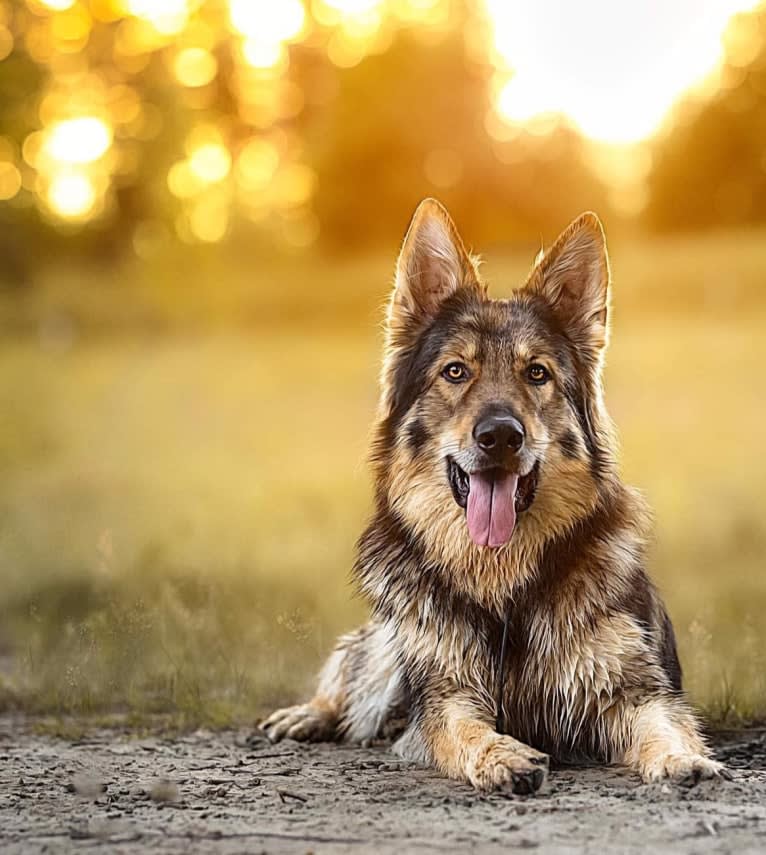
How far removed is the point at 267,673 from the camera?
22.5 ft

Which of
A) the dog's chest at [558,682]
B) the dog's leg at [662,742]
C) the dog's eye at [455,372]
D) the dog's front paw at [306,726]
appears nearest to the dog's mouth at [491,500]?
the dog's eye at [455,372]

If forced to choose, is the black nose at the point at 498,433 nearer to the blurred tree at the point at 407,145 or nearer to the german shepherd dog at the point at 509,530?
the german shepherd dog at the point at 509,530

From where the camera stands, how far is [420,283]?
5297mm

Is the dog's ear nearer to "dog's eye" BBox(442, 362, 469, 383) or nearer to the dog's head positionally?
the dog's head

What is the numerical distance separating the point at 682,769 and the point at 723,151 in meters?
20.6

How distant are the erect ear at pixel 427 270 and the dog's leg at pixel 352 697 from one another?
140 centimetres

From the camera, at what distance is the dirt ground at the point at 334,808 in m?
3.67

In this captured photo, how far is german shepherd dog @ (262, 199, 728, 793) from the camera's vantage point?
15.8 feet

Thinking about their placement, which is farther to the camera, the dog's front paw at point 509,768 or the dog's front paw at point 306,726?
the dog's front paw at point 306,726

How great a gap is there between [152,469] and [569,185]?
9.87 meters

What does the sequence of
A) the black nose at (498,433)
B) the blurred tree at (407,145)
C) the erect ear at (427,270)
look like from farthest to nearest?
1. the blurred tree at (407,145)
2. the erect ear at (427,270)
3. the black nose at (498,433)

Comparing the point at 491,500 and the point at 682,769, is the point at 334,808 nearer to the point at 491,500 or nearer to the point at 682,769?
the point at 682,769

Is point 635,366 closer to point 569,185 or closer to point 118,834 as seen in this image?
point 569,185

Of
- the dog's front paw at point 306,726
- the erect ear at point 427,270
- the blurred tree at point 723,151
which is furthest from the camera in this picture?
the blurred tree at point 723,151
